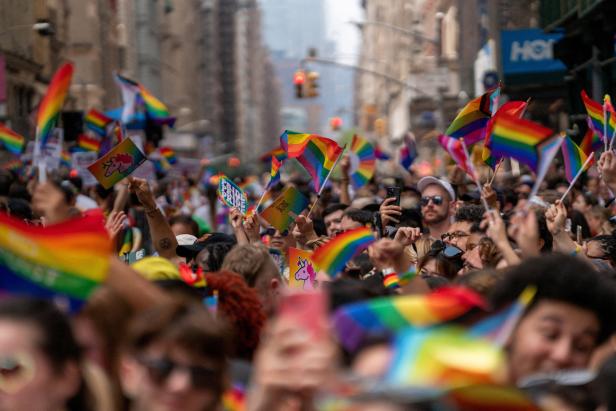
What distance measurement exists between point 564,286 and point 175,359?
1.21 metres

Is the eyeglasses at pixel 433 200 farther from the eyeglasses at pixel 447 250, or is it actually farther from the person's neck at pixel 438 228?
the eyeglasses at pixel 447 250

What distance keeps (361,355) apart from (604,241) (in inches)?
204

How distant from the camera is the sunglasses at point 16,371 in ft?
10.7

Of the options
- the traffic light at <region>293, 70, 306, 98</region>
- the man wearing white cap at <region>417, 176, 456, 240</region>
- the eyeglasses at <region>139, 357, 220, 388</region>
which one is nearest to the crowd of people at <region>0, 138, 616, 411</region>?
the eyeglasses at <region>139, 357, 220, 388</region>

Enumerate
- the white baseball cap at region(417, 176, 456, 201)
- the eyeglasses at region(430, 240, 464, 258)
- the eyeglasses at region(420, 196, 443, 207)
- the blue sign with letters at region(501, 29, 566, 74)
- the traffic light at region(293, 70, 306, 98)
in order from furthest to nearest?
the traffic light at region(293, 70, 306, 98) < the blue sign with letters at region(501, 29, 566, 74) < the white baseball cap at region(417, 176, 456, 201) < the eyeglasses at region(420, 196, 443, 207) < the eyeglasses at region(430, 240, 464, 258)

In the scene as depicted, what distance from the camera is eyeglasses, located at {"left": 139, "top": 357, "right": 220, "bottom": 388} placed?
332 centimetres

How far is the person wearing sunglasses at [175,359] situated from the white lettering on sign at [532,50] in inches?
1023

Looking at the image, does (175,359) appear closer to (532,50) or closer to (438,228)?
(438,228)

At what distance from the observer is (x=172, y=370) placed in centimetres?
333

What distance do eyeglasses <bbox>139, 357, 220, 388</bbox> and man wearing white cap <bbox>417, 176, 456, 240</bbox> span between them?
6526 mm

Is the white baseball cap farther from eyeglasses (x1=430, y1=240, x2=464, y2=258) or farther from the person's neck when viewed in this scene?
eyeglasses (x1=430, y1=240, x2=464, y2=258)

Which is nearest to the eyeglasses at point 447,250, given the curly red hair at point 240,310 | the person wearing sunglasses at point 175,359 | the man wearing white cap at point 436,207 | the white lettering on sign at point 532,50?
the man wearing white cap at point 436,207

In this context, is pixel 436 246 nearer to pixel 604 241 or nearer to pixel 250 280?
pixel 604 241

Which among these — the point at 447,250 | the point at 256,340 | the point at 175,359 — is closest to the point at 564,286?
the point at 175,359
